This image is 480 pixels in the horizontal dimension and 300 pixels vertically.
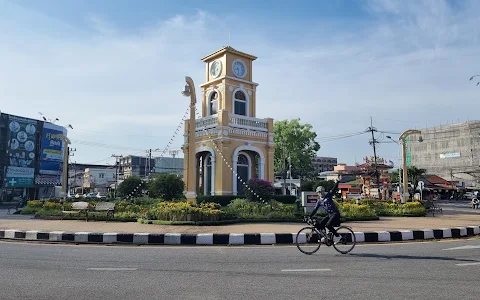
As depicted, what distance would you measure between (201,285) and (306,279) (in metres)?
1.65

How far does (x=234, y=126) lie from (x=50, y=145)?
35248mm

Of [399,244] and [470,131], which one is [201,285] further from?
[470,131]

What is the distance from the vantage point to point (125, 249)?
9156 mm

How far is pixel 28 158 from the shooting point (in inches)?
1858

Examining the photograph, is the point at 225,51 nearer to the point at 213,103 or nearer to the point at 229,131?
the point at 213,103

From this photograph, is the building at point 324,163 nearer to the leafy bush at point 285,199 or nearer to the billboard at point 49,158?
the billboard at point 49,158

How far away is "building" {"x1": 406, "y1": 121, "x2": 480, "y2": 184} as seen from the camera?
195 ft

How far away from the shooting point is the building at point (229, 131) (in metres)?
24.1

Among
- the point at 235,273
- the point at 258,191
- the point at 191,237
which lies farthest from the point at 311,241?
the point at 258,191

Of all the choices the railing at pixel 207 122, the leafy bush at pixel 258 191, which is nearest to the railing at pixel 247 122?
the railing at pixel 207 122

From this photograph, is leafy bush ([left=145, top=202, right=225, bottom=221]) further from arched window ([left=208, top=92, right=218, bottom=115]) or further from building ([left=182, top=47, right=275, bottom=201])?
arched window ([left=208, top=92, right=218, bottom=115])

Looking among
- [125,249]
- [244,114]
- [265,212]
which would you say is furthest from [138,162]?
[125,249]

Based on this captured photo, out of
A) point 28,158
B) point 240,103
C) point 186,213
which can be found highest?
point 240,103

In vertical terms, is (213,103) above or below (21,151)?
above
